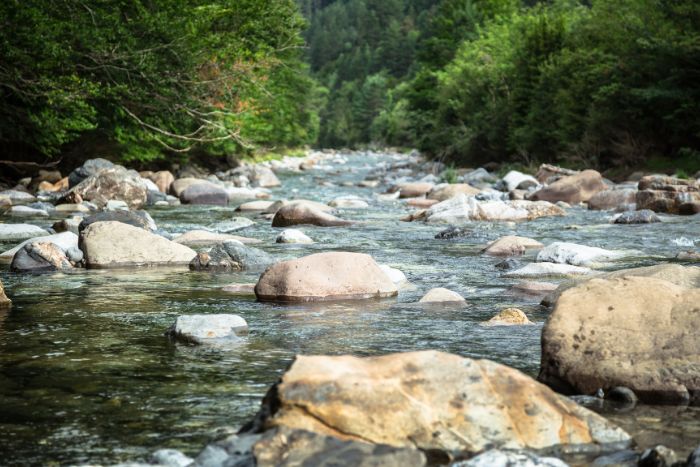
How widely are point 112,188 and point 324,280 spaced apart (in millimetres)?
11385

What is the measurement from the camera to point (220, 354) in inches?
187

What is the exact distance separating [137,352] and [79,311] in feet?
4.71

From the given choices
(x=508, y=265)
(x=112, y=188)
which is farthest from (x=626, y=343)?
(x=112, y=188)

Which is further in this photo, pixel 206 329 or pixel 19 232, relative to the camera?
pixel 19 232

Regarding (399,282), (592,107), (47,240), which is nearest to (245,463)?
(399,282)

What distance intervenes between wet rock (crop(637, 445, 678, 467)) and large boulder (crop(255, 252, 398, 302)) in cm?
374

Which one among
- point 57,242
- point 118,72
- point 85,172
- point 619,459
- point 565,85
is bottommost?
point 619,459

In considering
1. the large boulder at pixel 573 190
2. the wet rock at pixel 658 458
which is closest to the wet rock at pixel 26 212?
the large boulder at pixel 573 190

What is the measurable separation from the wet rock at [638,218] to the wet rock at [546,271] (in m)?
5.46

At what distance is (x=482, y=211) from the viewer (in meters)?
14.5

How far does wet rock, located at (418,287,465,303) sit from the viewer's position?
→ 638cm

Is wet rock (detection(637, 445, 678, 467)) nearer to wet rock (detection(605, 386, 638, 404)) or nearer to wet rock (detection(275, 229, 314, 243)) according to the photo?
wet rock (detection(605, 386, 638, 404))

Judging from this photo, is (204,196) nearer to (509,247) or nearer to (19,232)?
(19,232)

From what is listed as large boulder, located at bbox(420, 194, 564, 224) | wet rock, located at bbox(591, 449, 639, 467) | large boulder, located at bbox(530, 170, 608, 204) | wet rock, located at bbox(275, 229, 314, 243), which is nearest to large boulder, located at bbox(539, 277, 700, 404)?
wet rock, located at bbox(591, 449, 639, 467)
